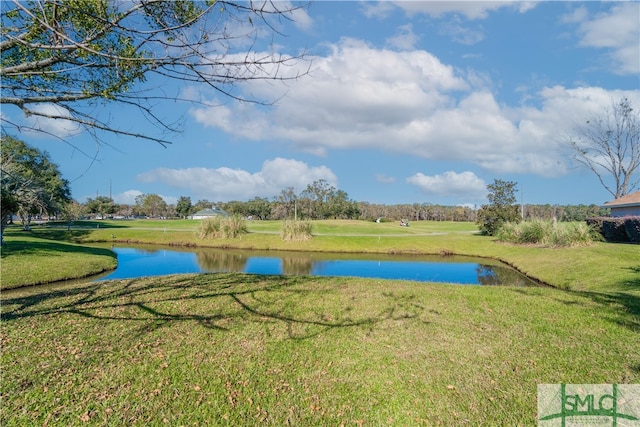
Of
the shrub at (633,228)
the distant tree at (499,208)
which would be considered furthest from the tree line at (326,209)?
the shrub at (633,228)

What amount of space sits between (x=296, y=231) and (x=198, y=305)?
22.0 meters

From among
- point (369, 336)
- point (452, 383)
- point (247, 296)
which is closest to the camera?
point (452, 383)

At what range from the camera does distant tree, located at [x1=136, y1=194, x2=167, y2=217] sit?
10269 cm

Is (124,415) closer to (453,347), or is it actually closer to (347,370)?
(347,370)

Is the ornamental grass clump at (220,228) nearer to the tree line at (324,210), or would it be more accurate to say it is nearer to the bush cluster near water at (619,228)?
the bush cluster near water at (619,228)

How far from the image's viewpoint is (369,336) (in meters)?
5.18

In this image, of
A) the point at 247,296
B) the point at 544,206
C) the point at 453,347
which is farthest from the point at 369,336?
the point at 544,206

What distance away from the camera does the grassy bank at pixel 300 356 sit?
3402mm

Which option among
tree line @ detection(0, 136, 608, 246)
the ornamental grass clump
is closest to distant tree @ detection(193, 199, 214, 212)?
tree line @ detection(0, 136, 608, 246)

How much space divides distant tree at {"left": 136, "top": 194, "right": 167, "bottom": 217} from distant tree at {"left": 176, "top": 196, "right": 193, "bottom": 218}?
208 inches

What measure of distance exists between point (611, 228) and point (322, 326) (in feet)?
77.5

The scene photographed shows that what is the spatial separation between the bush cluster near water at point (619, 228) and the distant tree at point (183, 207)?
324ft

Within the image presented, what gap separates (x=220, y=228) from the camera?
96.6ft

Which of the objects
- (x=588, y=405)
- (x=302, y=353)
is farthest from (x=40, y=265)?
(x=588, y=405)
